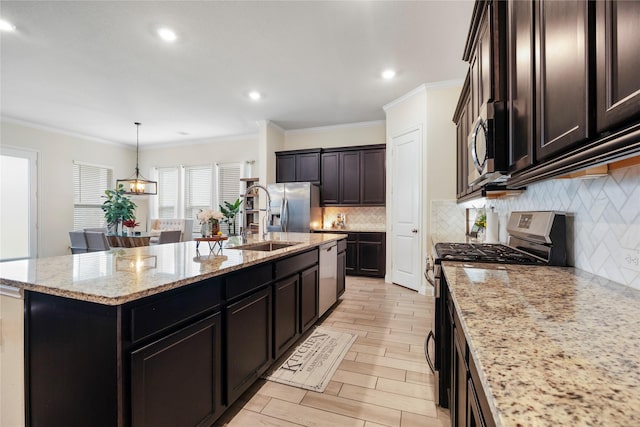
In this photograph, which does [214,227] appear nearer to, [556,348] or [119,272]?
[119,272]

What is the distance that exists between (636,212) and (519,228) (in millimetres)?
817

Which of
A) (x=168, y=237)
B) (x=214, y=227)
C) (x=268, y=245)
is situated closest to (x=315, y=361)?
(x=268, y=245)

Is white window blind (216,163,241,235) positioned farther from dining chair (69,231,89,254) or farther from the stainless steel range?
the stainless steel range

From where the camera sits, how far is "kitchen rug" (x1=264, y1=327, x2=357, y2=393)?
80.3 inches

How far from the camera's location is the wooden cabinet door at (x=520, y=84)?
1.12 meters

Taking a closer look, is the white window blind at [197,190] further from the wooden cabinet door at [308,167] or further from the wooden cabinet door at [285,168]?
the wooden cabinet door at [308,167]

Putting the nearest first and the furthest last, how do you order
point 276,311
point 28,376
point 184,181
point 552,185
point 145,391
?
1. point 145,391
2. point 28,376
3. point 552,185
4. point 276,311
5. point 184,181

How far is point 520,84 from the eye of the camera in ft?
4.04

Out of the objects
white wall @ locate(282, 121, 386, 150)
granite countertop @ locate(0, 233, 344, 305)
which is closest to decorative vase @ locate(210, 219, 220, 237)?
granite countertop @ locate(0, 233, 344, 305)

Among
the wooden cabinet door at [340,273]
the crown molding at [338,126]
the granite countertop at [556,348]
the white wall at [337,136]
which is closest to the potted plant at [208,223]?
the granite countertop at [556,348]

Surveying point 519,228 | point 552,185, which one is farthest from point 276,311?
point 552,185

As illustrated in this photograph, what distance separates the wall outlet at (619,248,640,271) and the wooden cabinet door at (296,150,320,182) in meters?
4.92

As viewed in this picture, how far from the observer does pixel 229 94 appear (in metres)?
4.41

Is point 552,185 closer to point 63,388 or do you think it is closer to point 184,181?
point 63,388
